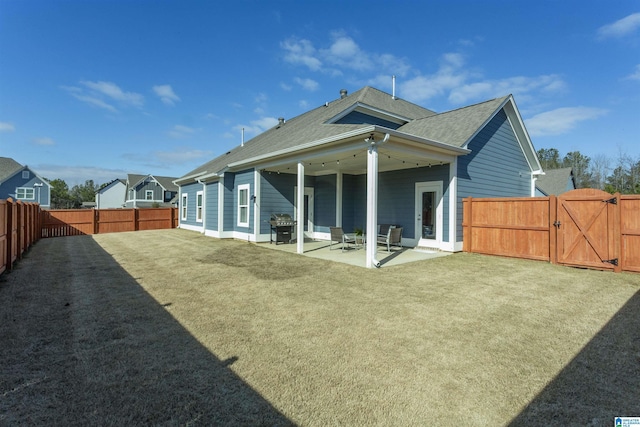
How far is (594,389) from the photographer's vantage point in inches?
96.6

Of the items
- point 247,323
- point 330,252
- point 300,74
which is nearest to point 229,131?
point 300,74

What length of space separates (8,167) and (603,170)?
65836mm

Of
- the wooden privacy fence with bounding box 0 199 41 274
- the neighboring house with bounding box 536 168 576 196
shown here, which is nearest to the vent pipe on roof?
the wooden privacy fence with bounding box 0 199 41 274

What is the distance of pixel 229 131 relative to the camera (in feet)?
70.4

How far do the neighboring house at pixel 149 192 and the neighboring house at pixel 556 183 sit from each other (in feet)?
128

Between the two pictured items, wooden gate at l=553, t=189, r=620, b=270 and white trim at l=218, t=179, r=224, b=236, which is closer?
wooden gate at l=553, t=189, r=620, b=270

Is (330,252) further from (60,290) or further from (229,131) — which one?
(229,131)

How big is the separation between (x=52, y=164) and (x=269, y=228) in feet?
306

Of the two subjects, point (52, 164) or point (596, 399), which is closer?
point (596, 399)

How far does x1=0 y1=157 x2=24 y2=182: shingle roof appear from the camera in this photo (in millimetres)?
27828

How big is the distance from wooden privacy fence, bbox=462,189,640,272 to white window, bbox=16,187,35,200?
39431 mm

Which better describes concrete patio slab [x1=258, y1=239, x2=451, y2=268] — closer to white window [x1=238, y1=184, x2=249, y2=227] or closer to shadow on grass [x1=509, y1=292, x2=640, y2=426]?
white window [x1=238, y1=184, x2=249, y2=227]

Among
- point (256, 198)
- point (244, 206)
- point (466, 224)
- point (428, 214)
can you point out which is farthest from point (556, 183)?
point (244, 206)

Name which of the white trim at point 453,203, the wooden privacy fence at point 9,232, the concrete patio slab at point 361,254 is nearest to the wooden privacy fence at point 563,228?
the white trim at point 453,203
